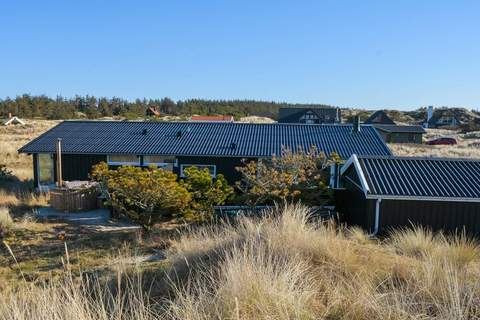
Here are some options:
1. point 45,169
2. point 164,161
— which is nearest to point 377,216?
point 164,161

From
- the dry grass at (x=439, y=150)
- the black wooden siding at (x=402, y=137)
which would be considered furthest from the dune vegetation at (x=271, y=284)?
the black wooden siding at (x=402, y=137)

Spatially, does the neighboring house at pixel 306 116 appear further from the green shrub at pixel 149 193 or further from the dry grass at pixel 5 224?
the dry grass at pixel 5 224

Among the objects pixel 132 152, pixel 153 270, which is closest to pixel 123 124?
pixel 132 152

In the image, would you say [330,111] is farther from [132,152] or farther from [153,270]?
[153,270]

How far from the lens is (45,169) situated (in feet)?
67.8

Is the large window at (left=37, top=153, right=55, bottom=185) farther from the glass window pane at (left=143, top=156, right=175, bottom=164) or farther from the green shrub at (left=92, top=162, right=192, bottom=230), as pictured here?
the green shrub at (left=92, top=162, right=192, bottom=230)

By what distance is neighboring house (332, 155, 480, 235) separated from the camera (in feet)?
36.5

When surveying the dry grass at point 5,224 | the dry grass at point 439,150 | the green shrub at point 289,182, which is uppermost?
the green shrub at point 289,182

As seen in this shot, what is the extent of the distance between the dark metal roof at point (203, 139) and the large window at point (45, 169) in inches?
18.3

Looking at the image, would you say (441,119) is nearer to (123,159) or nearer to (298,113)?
(298,113)

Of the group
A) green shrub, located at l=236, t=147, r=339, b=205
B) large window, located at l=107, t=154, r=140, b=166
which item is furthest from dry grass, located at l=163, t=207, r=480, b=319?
large window, located at l=107, t=154, r=140, b=166

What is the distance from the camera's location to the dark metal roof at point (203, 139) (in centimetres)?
2028

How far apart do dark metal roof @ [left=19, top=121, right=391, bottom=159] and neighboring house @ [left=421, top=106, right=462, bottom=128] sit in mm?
77359

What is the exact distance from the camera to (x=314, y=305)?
3.67m
